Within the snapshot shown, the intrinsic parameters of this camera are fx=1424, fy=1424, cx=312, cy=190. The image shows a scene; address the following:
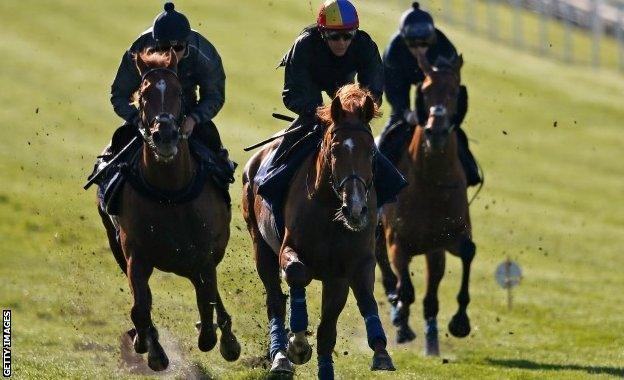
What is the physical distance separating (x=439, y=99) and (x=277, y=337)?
355 centimetres

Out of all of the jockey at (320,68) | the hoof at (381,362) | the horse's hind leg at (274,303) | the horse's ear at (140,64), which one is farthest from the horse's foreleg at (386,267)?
the hoof at (381,362)

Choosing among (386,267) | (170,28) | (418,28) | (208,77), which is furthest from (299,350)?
(418,28)

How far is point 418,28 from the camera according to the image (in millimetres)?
14750

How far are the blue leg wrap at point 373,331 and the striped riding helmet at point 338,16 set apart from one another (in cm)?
235

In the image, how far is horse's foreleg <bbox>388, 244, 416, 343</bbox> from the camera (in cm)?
1436

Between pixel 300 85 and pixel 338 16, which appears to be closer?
pixel 338 16

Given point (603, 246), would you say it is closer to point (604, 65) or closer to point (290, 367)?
point (290, 367)

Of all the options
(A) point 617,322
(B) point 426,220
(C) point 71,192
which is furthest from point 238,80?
(B) point 426,220

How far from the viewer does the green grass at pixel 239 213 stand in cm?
1410

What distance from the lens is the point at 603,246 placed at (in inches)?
949

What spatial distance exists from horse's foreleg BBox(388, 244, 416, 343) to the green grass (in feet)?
0.78

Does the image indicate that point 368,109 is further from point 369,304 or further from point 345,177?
point 369,304

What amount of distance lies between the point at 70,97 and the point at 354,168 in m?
22.9

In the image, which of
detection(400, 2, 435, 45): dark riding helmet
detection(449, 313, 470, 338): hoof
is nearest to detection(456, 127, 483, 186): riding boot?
detection(400, 2, 435, 45): dark riding helmet
